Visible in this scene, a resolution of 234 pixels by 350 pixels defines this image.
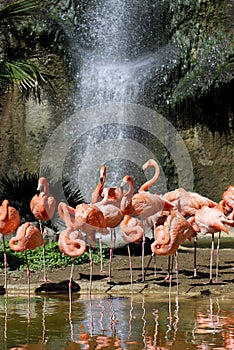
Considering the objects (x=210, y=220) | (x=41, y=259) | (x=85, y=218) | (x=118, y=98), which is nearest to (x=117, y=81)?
(x=118, y=98)

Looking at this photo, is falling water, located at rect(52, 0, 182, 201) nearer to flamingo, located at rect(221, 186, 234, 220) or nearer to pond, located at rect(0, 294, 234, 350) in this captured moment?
flamingo, located at rect(221, 186, 234, 220)

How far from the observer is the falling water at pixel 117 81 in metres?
16.5

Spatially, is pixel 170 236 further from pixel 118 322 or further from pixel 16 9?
pixel 16 9

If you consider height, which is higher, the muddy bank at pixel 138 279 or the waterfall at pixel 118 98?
the waterfall at pixel 118 98

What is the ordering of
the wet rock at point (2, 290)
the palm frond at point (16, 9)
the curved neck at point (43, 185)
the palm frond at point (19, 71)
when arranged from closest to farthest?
the wet rock at point (2, 290) < the curved neck at point (43, 185) < the palm frond at point (16, 9) < the palm frond at point (19, 71)

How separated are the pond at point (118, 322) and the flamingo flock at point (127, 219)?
379mm

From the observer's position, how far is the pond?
4691 mm

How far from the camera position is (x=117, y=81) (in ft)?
55.9

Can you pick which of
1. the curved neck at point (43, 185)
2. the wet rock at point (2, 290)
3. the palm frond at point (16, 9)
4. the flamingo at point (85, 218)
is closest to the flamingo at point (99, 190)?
the curved neck at point (43, 185)

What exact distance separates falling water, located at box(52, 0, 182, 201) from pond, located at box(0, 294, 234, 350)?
32.7ft

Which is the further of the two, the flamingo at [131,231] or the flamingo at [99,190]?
the flamingo at [99,190]

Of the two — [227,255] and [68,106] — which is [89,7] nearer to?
[68,106]

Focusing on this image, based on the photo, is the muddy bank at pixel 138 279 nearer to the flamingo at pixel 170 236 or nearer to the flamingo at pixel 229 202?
the flamingo at pixel 170 236

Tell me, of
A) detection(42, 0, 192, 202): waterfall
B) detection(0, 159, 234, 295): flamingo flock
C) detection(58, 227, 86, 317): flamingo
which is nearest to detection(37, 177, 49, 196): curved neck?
detection(0, 159, 234, 295): flamingo flock
